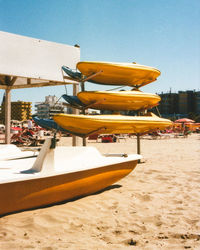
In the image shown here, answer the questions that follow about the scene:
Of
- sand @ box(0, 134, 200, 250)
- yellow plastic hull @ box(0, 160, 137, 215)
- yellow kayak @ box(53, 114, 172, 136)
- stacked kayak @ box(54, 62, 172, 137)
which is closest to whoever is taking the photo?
sand @ box(0, 134, 200, 250)

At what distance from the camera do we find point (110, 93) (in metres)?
5.18

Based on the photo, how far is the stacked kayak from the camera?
15.8 feet

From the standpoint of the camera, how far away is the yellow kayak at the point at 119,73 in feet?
16.6

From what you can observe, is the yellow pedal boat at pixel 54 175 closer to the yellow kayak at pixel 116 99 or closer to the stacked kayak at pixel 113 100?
the stacked kayak at pixel 113 100

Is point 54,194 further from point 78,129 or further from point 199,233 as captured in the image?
point 78,129

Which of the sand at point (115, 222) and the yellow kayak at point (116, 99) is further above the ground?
the yellow kayak at point (116, 99)

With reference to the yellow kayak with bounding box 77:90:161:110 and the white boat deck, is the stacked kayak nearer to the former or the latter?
the yellow kayak with bounding box 77:90:161:110

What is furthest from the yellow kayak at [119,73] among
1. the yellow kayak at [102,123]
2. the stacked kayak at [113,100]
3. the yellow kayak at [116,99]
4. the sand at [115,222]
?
the sand at [115,222]

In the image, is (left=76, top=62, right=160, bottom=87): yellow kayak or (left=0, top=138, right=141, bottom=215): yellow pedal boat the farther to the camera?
(left=76, top=62, right=160, bottom=87): yellow kayak

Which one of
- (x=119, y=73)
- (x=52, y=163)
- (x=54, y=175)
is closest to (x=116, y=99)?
(x=119, y=73)

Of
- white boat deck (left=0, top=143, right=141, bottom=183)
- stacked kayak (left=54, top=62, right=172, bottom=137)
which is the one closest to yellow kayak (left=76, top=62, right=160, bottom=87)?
stacked kayak (left=54, top=62, right=172, bottom=137)

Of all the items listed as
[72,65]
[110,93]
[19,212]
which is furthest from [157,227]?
[72,65]

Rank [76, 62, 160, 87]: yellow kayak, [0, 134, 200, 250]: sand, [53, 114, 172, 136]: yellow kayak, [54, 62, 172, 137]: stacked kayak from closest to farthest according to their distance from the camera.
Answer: [0, 134, 200, 250]: sand
[53, 114, 172, 136]: yellow kayak
[54, 62, 172, 137]: stacked kayak
[76, 62, 160, 87]: yellow kayak

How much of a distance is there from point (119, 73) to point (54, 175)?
3281 millimetres
